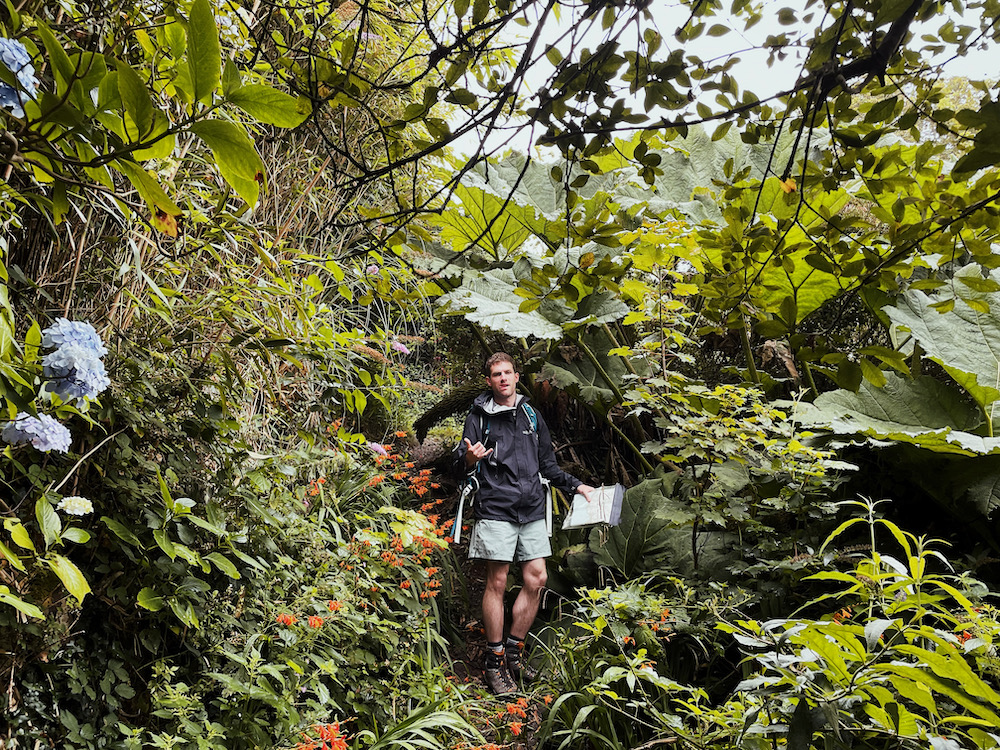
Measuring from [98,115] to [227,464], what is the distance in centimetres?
146

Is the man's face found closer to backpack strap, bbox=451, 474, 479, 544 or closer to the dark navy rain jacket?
the dark navy rain jacket

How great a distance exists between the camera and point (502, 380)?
137 inches

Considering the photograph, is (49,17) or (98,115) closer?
(98,115)

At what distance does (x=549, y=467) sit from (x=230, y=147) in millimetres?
3226

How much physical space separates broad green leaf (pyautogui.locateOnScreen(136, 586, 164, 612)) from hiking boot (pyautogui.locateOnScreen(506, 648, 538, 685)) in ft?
6.59

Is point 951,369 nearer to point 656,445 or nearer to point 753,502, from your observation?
point 753,502

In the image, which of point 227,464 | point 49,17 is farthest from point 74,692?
point 49,17

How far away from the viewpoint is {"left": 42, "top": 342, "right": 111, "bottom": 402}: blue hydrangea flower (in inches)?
42.1

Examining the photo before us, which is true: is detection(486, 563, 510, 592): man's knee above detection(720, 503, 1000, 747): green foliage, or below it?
below

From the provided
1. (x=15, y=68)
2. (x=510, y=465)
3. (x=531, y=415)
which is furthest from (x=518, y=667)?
(x=15, y=68)

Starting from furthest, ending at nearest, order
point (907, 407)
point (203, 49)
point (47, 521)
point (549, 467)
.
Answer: point (549, 467)
point (907, 407)
point (47, 521)
point (203, 49)

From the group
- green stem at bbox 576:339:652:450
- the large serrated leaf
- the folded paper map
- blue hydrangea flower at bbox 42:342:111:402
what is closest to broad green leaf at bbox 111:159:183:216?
blue hydrangea flower at bbox 42:342:111:402

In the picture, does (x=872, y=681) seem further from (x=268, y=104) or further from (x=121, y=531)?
(x=121, y=531)

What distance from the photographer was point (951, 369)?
2729 millimetres
